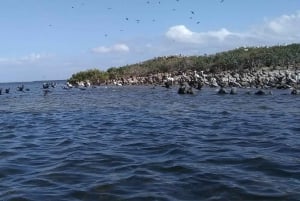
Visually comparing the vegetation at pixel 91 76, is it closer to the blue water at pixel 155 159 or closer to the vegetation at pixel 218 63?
the vegetation at pixel 218 63

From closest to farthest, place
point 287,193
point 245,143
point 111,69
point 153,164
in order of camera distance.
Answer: point 287,193, point 153,164, point 245,143, point 111,69

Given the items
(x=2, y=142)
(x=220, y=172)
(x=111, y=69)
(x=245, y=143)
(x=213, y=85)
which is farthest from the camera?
(x=111, y=69)

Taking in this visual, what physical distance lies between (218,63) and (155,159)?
5877cm

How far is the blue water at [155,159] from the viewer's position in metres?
9.87

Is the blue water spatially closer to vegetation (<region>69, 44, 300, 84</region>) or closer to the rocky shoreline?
the rocky shoreline

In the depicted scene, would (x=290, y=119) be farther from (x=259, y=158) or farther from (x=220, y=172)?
(x=220, y=172)

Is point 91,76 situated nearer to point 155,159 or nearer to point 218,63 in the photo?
point 218,63

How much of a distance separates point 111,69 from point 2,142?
79.4 m

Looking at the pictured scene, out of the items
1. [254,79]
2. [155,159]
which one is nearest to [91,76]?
[254,79]

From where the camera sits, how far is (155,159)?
1310 cm

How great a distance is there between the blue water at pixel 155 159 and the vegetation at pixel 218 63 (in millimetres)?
41771

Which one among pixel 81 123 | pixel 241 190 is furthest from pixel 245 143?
pixel 81 123

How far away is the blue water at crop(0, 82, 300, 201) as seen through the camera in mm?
9867

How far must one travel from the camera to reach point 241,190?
9.74m
